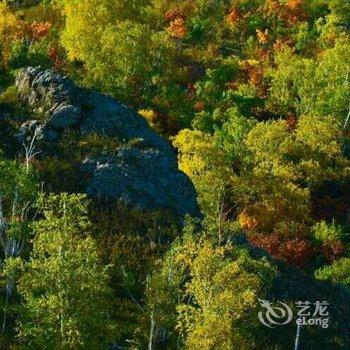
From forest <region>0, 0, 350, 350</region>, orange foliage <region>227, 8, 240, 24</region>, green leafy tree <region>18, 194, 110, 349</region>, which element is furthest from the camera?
orange foliage <region>227, 8, 240, 24</region>

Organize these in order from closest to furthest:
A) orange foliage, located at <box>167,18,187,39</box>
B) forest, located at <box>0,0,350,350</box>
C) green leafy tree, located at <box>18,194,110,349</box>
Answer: green leafy tree, located at <box>18,194,110,349</box> < forest, located at <box>0,0,350,350</box> < orange foliage, located at <box>167,18,187,39</box>

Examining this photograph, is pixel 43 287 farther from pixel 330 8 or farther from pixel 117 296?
pixel 330 8

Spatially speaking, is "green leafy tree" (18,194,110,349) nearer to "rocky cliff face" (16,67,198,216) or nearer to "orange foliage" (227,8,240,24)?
"rocky cliff face" (16,67,198,216)

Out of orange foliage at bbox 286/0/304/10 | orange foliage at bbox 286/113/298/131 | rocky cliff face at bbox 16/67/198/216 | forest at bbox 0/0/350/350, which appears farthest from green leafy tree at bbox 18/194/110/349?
orange foliage at bbox 286/0/304/10

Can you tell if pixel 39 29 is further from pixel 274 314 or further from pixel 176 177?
pixel 274 314

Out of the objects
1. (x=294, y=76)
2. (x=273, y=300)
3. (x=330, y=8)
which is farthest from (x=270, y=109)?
(x=273, y=300)

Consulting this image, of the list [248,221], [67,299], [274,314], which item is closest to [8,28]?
[248,221]

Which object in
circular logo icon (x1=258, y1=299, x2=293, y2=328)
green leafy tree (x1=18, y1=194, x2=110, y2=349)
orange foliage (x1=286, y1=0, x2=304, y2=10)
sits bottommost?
green leafy tree (x1=18, y1=194, x2=110, y2=349)
